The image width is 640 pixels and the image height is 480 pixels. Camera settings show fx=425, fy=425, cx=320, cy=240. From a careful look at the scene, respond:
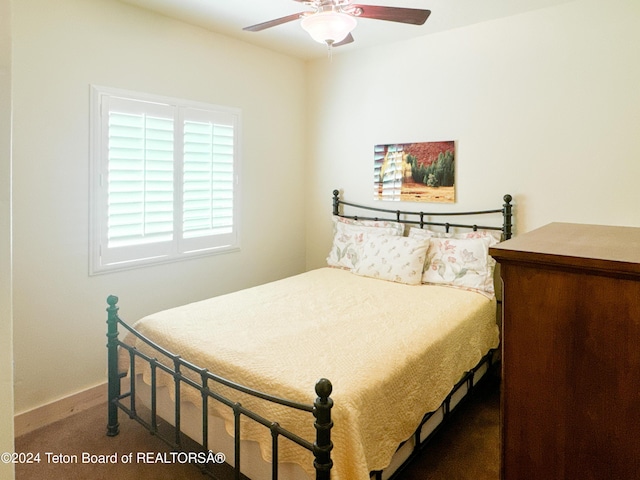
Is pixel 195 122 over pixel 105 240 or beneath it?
over

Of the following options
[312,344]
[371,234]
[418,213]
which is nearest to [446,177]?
[418,213]

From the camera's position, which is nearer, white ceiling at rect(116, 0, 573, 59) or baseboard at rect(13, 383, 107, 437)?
baseboard at rect(13, 383, 107, 437)

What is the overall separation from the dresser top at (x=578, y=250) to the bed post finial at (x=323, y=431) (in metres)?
0.77

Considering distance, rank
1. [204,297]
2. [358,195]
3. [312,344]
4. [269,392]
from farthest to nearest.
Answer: [358,195] < [204,297] < [312,344] < [269,392]

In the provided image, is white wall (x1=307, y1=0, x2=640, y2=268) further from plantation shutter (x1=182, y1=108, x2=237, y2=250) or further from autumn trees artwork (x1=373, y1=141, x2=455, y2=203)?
plantation shutter (x1=182, y1=108, x2=237, y2=250)

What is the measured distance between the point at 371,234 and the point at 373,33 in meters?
1.58

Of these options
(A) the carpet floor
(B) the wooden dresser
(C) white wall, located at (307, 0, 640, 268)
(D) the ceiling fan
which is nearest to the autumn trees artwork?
(C) white wall, located at (307, 0, 640, 268)

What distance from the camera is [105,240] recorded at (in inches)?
109

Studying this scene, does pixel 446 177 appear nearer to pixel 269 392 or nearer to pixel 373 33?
pixel 373 33

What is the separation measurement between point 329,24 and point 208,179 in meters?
1.78

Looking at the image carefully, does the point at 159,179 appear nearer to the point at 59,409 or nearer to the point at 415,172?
the point at 59,409

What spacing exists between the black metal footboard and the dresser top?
2.53ft

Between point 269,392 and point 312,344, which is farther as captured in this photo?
point 312,344

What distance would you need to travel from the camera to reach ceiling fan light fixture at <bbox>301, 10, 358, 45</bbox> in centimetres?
188
